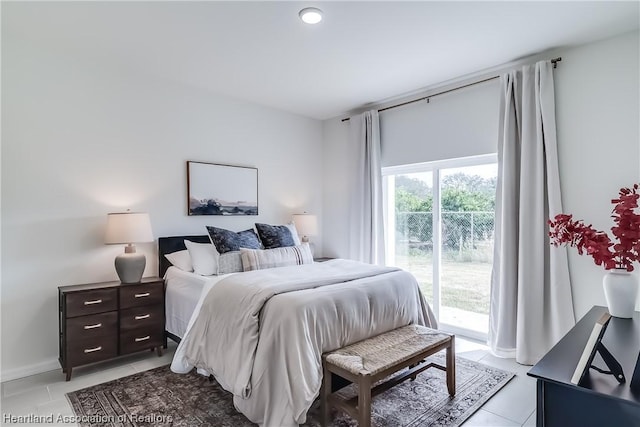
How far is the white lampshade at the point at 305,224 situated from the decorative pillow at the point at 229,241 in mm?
956

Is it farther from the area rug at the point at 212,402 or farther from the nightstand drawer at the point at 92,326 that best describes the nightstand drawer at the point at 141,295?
the area rug at the point at 212,402

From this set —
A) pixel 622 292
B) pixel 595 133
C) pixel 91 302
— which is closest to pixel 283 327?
pixel 91 302

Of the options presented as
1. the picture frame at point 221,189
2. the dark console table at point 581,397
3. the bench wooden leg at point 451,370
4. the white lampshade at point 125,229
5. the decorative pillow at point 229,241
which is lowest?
the bench wooden leg at point 451,370

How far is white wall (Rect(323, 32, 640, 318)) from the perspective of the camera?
2652 millimetres

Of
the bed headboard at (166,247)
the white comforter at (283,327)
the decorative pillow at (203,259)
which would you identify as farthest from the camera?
the bed headboard at (166,247)

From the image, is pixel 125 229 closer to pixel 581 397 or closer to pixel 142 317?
pixel 142 317

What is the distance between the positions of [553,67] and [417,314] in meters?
2.39

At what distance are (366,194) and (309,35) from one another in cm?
214

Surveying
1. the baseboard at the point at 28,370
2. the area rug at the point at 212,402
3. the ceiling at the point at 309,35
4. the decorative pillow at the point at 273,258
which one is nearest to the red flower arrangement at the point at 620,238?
the area rug at the point at 212,402

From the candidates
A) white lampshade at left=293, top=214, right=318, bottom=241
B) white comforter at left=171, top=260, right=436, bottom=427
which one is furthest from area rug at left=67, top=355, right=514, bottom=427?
white lampshade at left=293, top=214, right=318, bottom=241

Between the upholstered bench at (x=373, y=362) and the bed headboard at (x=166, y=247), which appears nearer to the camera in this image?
the upholstered bench at (x=373, y=362)

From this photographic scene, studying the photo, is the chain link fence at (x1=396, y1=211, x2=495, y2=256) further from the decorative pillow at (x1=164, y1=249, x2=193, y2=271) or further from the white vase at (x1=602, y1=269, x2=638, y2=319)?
the decorative pillow at (x1=164, y1=249, x2=193, y2=271)

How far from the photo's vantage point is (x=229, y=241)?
11.0ft

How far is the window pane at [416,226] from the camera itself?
13.2ft
